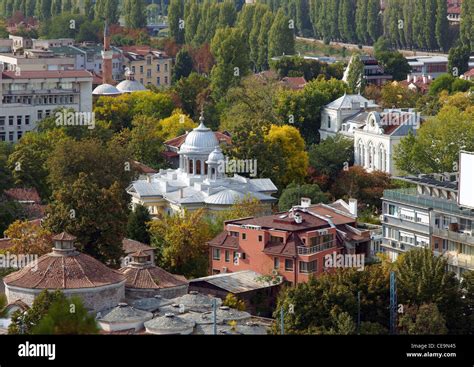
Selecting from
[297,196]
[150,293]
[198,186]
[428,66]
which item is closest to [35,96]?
[198,186]

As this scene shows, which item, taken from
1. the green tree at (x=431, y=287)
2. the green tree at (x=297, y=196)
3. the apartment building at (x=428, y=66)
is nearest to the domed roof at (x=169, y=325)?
the green tree at (x=431, y=287)

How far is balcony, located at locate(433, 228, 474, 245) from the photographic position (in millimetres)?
22375

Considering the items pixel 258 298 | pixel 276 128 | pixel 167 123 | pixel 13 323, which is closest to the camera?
pixel 13 323

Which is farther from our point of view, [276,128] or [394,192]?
[276,128]

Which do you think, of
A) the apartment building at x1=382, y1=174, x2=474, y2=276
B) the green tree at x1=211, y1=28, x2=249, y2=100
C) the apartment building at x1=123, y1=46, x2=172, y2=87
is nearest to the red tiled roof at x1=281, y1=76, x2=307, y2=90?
the green tree at x1=211, y1=28, x2=249, y2=100

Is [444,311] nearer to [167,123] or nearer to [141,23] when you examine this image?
[167,123]

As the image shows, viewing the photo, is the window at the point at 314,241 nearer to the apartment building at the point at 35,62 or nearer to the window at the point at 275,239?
the window at the point at 275,239

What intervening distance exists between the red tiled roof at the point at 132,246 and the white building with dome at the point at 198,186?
320cm

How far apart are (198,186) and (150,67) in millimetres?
31812

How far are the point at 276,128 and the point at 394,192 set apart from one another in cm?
977

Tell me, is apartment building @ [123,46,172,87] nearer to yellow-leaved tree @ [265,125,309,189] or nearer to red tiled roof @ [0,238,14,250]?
yellow-leaved tree @ [265,125,309,189]

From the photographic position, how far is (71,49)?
196 feet

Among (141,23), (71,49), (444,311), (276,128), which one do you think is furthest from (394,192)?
(141,23)

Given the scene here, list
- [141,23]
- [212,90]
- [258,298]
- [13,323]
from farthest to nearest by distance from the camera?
[141,23]
[212,90]
[258,298]
[13,323]
